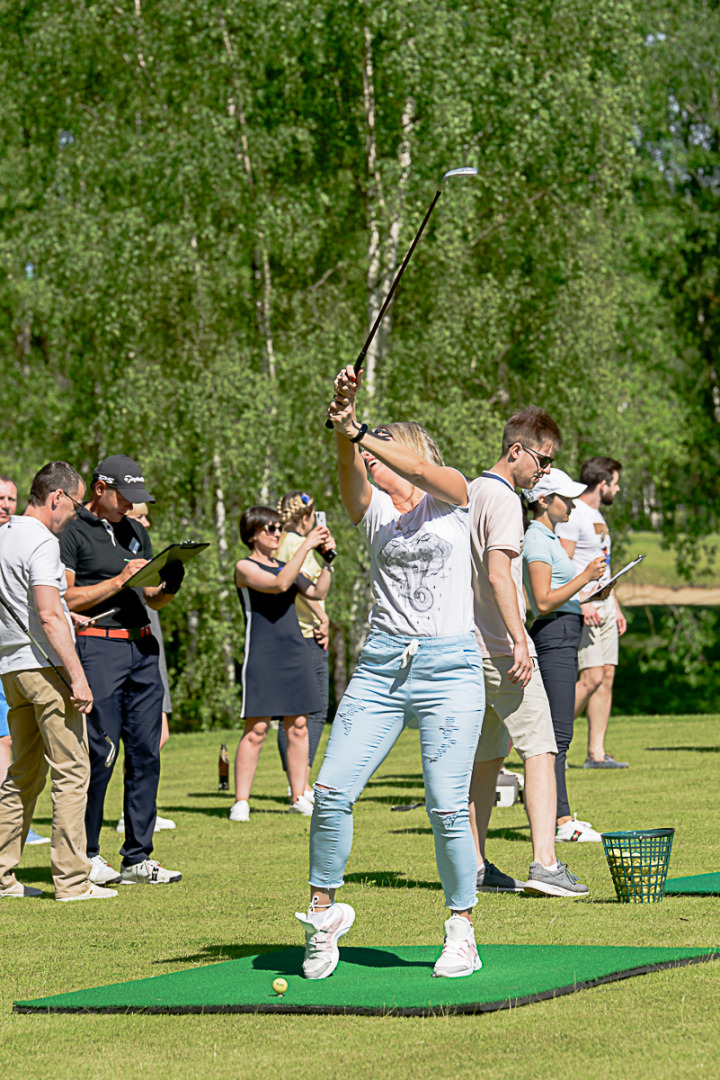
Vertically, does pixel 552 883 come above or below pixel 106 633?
below


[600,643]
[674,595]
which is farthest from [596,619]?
[674,595]

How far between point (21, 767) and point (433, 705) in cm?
328

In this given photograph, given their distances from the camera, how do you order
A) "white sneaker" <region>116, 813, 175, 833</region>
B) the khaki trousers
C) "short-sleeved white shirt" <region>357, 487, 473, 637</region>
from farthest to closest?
"white sneaker" <region>116, 813, 175, 833</region>, the khaki trousers, "short-sleeved white shirt" <region>357, 487, 473, 637</region>

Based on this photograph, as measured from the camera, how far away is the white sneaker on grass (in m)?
7.55

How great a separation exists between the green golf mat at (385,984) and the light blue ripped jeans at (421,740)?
0.32 m

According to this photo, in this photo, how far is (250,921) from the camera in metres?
6.54

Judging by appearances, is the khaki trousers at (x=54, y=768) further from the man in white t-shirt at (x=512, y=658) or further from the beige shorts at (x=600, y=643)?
the beige shorts at (x=600, y=643)

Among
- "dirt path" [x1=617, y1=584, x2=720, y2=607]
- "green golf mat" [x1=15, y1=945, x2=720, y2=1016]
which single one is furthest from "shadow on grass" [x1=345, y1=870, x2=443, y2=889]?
"dirt path" [x1=617, y1=584, x2=720, y2=607]

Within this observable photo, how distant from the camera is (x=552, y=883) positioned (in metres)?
6.65

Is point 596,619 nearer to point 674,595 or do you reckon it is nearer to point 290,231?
point 290,231

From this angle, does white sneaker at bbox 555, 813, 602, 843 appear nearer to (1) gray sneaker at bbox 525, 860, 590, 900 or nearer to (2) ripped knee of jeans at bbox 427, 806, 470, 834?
(1) gray sneaker at bbox 525, 860, 590, 900

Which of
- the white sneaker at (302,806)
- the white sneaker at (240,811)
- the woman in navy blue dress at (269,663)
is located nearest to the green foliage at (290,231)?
the woman in navy blue dress at (269,663)

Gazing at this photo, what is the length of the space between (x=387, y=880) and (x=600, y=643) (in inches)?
197

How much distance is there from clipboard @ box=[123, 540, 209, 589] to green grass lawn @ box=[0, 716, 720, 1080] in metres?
1.60
